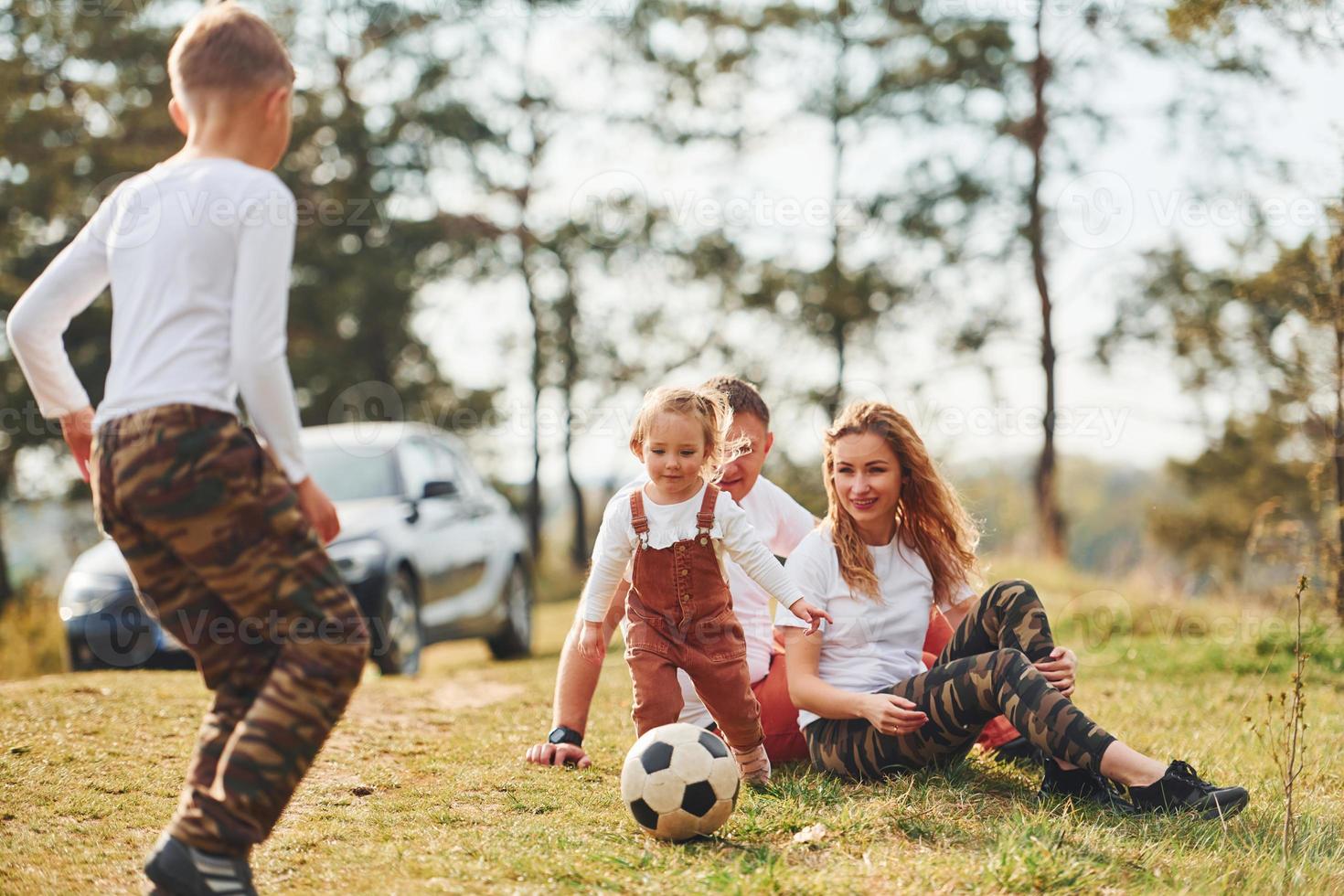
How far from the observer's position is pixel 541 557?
2281cm

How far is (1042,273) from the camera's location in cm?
1706

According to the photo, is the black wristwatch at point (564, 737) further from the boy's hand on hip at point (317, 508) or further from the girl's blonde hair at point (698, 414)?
the boy's hand on hip at point (317, 508)

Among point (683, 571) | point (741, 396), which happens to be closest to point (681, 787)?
point (683, 571)

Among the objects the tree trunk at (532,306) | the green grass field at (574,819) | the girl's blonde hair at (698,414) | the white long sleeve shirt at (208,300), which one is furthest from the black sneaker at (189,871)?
the tree trunk at (532,306)

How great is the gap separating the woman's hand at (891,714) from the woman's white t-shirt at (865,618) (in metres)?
0.22

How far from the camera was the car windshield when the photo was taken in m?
8.07

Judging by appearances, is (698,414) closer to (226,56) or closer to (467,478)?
(226,56)

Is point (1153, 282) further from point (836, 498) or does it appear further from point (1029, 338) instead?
point (836, 498)

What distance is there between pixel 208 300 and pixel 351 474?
577 cm

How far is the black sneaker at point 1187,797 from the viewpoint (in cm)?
339

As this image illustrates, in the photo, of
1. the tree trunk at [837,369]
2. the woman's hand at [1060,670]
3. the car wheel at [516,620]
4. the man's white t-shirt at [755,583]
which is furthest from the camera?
the tree trunk at [837,369]

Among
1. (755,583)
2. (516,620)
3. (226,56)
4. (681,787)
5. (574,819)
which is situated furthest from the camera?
(516,620)

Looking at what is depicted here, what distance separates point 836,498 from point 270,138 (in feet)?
7.34

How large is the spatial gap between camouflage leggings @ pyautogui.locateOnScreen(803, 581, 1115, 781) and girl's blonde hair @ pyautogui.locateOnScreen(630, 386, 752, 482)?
3.09 feet
